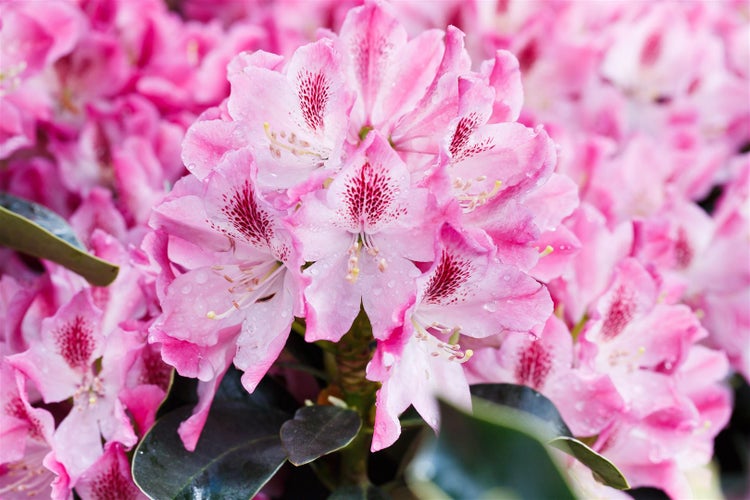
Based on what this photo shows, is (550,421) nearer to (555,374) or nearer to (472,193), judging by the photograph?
(555,374)

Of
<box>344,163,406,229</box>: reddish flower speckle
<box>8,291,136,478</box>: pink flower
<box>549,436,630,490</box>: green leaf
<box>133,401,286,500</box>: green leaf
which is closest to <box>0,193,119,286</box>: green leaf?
<box>8,291,136,478</box>: pink flower

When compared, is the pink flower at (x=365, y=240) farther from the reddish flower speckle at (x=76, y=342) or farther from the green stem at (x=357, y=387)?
the reddish flower speckle at (x=76, y=342)

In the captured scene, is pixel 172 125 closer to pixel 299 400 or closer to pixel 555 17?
pixel 299 400

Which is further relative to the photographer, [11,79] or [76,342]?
[11,79]

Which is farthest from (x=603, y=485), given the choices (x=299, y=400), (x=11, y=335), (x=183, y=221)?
(x=11, y=335)

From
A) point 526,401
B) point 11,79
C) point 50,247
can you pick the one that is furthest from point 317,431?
point 11,79

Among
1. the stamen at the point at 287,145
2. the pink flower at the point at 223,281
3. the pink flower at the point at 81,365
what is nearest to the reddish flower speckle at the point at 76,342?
the pink flower at the point at 81,365
